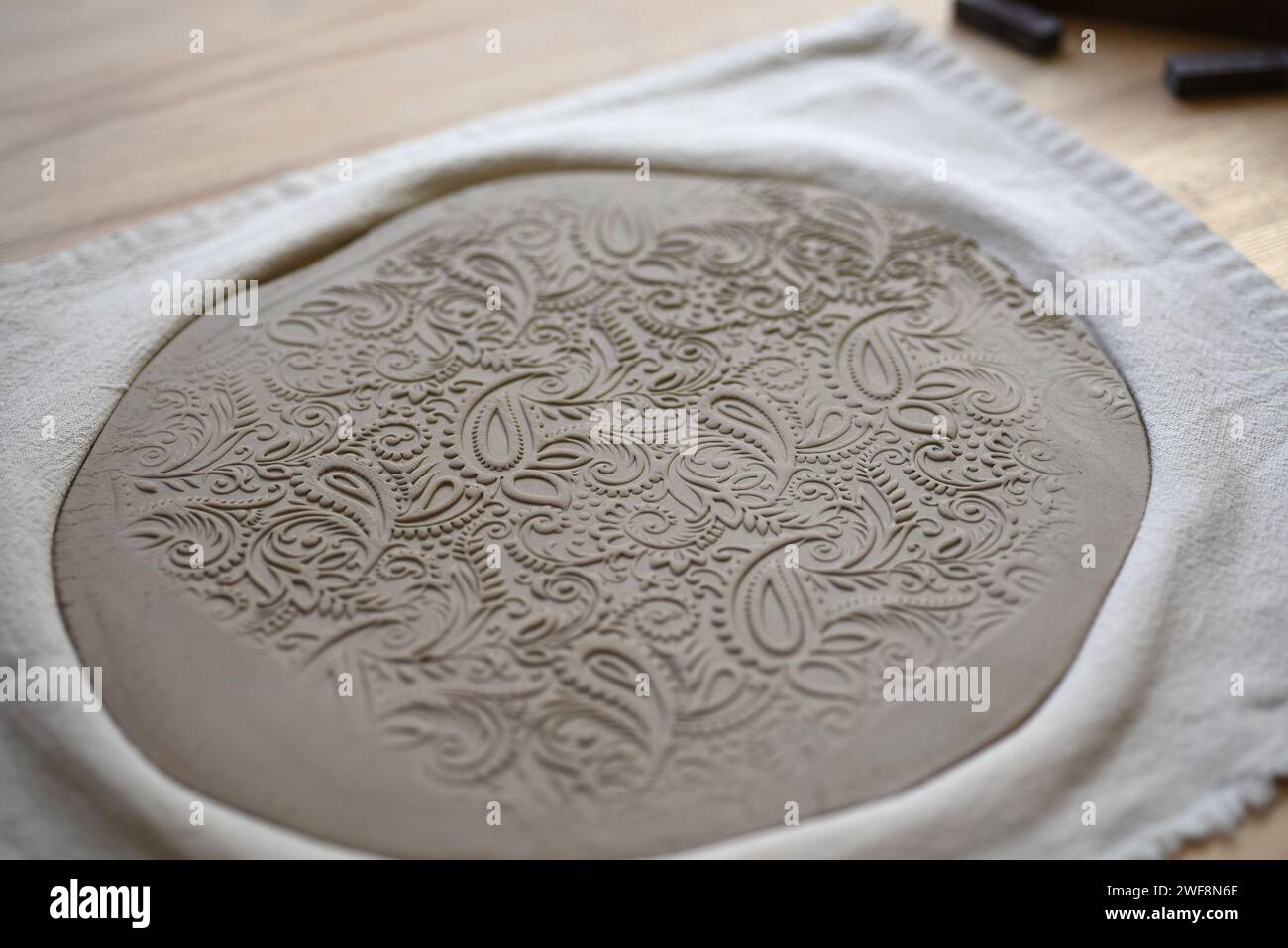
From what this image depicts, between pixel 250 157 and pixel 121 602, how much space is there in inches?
31.5

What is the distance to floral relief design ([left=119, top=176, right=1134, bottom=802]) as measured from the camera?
0.96 meters

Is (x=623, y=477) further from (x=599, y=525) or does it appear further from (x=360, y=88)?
(x=360, y=88)

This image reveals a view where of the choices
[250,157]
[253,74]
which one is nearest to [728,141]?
[250,157]

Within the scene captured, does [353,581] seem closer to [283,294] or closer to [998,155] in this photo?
[283,294]

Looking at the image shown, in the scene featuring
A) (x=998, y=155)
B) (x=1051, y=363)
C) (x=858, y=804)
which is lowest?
(x=858, y=804)

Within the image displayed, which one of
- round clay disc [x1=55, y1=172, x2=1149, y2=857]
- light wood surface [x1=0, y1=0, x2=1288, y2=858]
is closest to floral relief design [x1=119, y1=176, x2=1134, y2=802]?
round clay disc [x1=55, y1=172, x2=1149, y2=857]

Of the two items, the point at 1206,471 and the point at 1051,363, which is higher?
the point at 1051,363

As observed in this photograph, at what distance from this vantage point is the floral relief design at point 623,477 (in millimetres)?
962

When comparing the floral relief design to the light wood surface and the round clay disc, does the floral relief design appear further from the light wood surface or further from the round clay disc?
the light wood surface

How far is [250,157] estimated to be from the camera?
5.26ft

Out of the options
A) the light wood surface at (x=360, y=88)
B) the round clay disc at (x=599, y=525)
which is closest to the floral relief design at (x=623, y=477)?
Result: the round clay disc at (x=599, y=525)

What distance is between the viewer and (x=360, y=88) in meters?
1.72

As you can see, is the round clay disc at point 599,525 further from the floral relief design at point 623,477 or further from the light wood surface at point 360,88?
the light wood surface at point 360,88

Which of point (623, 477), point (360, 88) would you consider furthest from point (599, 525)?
point (360, 88)
